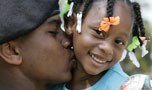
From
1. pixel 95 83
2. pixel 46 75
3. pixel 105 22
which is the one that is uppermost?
pixel 105 22

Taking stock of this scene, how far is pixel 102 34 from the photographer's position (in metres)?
2.94

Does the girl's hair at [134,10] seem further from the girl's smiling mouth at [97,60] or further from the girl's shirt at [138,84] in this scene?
the girl's shirt at [138,84]

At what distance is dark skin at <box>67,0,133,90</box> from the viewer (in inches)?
115

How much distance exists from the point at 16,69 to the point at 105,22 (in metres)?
1.02

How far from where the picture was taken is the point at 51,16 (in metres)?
2.91

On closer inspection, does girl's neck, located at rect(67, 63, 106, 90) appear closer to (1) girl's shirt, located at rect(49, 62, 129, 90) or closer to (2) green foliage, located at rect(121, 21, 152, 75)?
(1) girl's shirt, located at rect(49, 62, 129, 90)

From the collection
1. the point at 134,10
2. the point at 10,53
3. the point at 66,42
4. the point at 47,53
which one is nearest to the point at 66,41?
the point at 66,42

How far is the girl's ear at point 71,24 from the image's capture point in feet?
10.2

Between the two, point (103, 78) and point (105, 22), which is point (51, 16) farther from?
point (103, 78)

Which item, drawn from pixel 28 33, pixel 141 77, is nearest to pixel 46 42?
pixel 28 33

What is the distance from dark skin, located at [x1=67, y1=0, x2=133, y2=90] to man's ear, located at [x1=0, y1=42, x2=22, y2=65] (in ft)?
1.96

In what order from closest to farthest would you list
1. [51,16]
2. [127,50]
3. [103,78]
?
[51,16] < [103,78] < [127,50]

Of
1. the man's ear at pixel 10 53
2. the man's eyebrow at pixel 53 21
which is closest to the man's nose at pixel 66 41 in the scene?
the man's eyebrow at pixel 53 21

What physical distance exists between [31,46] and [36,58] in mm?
130
